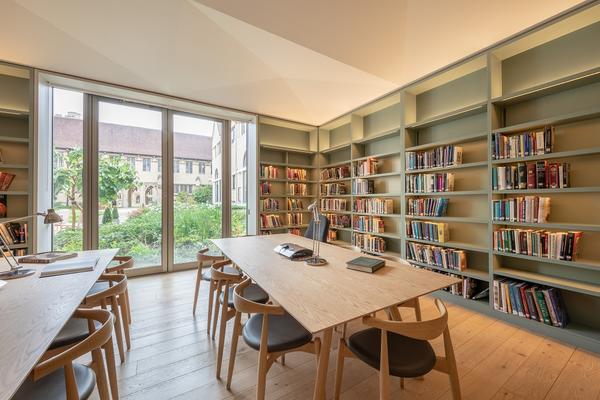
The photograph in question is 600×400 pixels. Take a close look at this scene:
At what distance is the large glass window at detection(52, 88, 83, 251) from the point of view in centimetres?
351

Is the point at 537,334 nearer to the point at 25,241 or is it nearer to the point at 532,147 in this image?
the point at 532,147

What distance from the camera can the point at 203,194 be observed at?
14.8ft

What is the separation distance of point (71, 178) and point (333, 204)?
14.1 ft

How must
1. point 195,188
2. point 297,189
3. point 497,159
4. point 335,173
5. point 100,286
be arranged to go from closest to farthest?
point 100,286 < point 497,159 < point 195,188 < point 335,173 < point 297,189

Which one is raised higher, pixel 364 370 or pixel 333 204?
pixel 333 204

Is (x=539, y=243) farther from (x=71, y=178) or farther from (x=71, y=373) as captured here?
(x=71, y=178)

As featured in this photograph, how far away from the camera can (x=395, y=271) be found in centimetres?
169

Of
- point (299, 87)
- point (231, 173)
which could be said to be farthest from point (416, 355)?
point (231, 173)

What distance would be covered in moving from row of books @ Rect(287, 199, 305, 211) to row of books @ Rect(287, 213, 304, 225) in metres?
0.13

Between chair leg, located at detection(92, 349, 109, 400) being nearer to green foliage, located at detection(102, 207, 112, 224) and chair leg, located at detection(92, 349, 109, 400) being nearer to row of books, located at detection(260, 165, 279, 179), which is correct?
green foliage, located at detection(102, 207, 112, 224)

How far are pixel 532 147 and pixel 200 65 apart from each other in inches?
151

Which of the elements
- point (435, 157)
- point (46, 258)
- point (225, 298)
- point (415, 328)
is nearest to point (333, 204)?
point (435, 157)

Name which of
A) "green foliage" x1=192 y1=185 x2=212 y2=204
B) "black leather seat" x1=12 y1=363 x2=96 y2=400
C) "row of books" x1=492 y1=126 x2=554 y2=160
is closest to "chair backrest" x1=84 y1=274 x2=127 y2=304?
"black leather seat" x1=12 y1=363 x2=96 y2=400

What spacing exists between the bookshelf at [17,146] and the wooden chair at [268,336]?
337 centimetres
